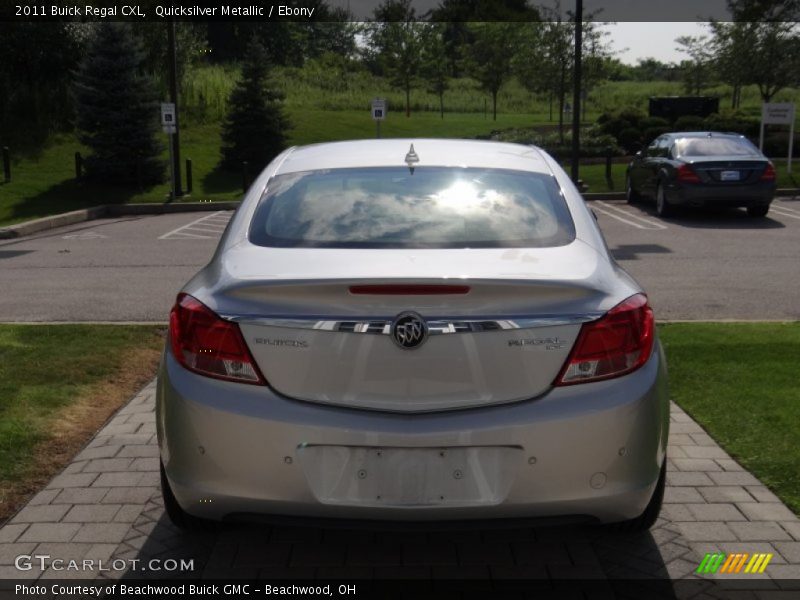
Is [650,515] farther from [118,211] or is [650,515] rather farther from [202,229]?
[118,211]

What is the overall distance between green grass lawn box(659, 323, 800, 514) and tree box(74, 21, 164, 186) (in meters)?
20.4

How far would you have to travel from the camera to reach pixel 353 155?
4.91 metres

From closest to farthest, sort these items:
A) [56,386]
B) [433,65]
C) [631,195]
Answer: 1. [56,386]
2. [631,195]
3. [433,65]

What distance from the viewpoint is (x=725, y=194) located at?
18000mm

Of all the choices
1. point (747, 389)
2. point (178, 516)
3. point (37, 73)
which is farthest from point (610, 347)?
A: point (37, 73)

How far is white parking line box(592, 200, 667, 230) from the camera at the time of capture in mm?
17734

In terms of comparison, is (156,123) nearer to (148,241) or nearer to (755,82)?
(148,241)

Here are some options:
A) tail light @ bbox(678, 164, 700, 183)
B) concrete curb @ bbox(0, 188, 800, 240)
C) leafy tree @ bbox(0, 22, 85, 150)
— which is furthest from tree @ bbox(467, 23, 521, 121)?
tail light @ bbox(678, 164, 700, 183)

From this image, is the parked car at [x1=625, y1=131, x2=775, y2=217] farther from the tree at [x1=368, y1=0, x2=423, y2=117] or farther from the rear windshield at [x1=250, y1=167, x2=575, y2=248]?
the tree at [x1=368, y1=0, x2=423, y2=117]

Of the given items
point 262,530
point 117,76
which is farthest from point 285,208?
point 117,76

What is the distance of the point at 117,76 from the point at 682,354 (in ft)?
72.9

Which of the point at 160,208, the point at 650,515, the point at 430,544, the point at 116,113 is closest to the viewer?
the point at 650,515

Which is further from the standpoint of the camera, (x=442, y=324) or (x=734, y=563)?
(x=734, y=563)

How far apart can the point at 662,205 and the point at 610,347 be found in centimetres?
1621
